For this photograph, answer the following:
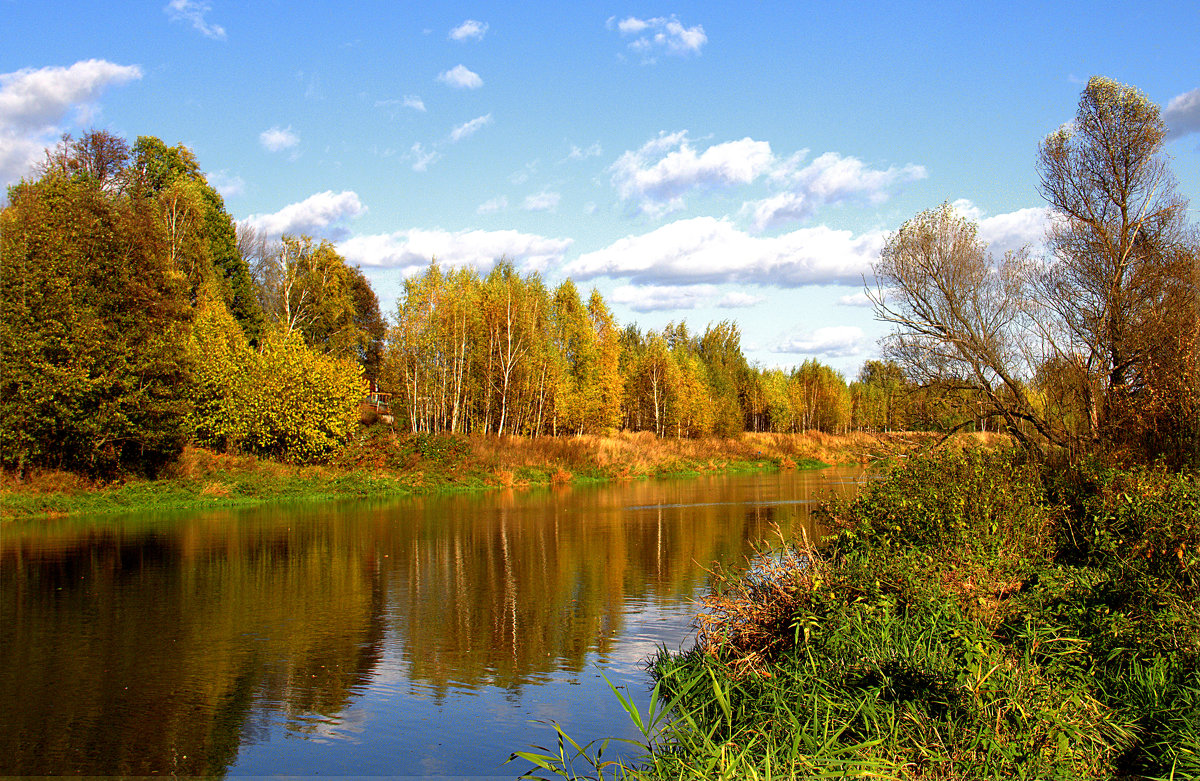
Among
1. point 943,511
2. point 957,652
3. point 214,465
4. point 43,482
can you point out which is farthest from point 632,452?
point 957,652

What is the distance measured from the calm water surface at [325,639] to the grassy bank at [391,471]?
3169 millimetres

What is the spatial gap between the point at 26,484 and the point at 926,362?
26.9 m

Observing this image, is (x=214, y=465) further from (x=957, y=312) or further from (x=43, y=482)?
(x=957, y=312)

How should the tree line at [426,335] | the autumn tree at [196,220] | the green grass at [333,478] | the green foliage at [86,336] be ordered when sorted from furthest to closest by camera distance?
the autumn tree at [196,220] → the green grass at [333,478] → the green foliage at [86,336] → the tree line at [426,335]

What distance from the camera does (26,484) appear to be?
85.3 feet

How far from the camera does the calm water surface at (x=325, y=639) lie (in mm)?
7684

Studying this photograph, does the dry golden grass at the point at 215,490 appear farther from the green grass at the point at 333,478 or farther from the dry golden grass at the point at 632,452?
the dry golden grass at the point at 632,452

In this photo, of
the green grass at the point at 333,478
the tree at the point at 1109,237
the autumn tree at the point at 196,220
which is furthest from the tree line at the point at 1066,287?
the autumn tree at the point at 196,220

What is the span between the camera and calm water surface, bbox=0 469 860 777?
768 centimetres

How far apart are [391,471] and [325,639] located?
26127 mm

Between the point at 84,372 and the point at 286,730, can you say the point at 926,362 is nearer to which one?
the point at 286,730

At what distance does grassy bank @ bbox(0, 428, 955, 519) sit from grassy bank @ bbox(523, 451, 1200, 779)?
10.5 meters

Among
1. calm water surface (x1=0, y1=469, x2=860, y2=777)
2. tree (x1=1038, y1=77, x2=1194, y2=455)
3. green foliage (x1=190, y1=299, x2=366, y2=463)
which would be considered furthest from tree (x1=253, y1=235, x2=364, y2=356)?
tree (x1=1038, y1=77, x2=1194, y2=455)

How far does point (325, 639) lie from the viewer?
11.5 m
